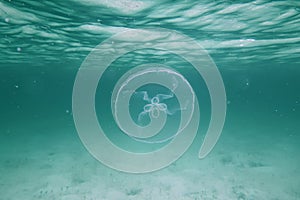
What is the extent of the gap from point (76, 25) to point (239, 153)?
645 inches

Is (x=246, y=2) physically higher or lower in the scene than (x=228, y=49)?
higher

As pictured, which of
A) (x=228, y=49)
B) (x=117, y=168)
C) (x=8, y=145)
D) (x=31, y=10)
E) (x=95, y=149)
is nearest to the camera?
(x=31, y=10)

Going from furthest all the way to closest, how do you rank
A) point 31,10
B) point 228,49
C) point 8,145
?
point 8,145 < point 228,49 < point 31,10

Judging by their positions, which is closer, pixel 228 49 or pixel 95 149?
pixel 228 49

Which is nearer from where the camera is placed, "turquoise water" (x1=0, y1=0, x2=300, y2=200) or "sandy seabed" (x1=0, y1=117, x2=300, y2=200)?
"turquoise water" (x1=0, y1=0, x2=300, y2=200)

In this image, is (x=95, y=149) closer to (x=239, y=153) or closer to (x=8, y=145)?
(x=8, y=145)

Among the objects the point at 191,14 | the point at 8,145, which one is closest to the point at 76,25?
the point at 191,14

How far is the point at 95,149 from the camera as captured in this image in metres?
23.2

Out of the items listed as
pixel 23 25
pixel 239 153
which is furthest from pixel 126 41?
pixel 239 153

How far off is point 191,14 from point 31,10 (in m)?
7.31

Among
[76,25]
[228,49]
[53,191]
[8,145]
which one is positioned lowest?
[8,145]

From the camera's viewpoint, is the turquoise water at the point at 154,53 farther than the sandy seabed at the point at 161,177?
No

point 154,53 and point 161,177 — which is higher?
point 154,53

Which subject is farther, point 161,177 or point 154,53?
point 154,53
